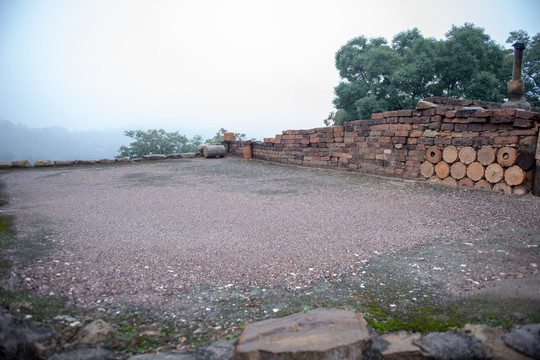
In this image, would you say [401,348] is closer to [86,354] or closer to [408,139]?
[86,354]

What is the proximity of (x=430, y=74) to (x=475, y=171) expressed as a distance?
16.5 meters

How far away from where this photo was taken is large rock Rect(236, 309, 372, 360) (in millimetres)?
1732

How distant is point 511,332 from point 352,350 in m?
1.01

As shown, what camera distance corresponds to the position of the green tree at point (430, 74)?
1875 centimetres

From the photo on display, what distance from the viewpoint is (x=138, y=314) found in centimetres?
228

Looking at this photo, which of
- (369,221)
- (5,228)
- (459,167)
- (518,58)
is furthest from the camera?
(518,58)

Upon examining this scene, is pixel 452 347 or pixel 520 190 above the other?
pixel 520 190

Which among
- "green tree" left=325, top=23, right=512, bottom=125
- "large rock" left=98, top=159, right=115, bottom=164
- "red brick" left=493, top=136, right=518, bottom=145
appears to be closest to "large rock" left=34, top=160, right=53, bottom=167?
"large rock" left=98, top=159, right=115, bottom=164

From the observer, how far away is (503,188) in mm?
5820

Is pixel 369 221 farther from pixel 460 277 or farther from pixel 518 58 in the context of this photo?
pixel 518 58

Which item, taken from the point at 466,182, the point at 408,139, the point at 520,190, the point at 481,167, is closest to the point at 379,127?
the point at 408,139

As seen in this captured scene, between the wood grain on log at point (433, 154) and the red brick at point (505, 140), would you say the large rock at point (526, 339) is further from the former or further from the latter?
the wood grain on log at point (433, 154)

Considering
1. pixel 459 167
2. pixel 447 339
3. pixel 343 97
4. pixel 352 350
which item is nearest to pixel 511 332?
pixel 447 339

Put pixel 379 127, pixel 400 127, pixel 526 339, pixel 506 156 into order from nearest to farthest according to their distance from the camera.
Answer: pixel 526 339, pixel 506 156, pixel 400 127, pixel 379 127
